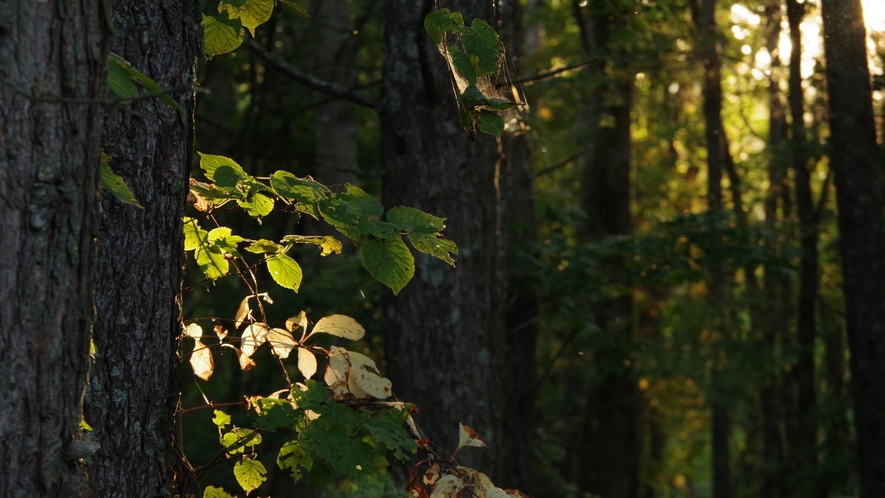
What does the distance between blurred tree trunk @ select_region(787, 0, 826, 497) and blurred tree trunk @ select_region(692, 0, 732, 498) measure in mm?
1072

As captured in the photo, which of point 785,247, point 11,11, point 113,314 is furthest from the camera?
→ point 785,247

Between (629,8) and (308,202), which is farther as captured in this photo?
(629,8)

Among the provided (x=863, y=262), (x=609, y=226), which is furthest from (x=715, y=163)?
(x=863, y=262)

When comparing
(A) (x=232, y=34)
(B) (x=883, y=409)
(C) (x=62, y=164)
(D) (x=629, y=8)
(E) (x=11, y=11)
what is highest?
(D) (x=629, y=8)

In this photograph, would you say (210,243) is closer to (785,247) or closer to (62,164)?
(62,164)

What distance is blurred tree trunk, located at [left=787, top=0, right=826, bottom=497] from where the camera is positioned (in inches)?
359

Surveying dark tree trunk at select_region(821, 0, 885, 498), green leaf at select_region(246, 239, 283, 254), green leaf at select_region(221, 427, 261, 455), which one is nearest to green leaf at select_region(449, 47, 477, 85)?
green leaf at select_region(246, 239, 283, 254)

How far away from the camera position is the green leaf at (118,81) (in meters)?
1.39

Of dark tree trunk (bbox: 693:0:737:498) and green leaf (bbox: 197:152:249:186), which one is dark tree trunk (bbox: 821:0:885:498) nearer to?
dark tree trunk (bbox: 693:0:737:498)

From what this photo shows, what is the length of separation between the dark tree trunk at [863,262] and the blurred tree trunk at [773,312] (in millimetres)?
3667

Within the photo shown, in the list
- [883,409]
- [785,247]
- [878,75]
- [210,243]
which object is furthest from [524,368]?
[210,243]

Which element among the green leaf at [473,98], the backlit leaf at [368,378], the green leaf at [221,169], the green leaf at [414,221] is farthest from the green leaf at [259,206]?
the green leaf at [473,98]

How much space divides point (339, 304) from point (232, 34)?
5163 mm

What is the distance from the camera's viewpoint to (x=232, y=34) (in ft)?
7.22
